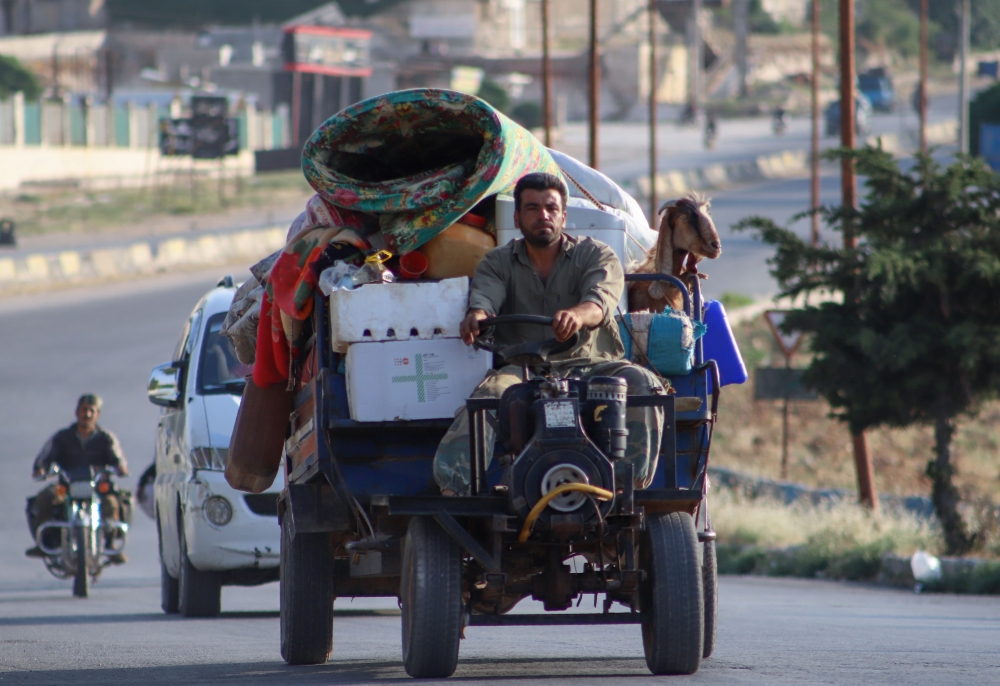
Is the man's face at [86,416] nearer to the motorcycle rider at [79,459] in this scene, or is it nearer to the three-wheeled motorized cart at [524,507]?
the motorcycle rider at [79,459]

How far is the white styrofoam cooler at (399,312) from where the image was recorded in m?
6.54

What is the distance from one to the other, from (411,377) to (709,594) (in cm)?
193

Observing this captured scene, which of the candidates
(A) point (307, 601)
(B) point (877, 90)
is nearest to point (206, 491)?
(A) point (307, 601)

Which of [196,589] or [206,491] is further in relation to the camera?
[196,589]

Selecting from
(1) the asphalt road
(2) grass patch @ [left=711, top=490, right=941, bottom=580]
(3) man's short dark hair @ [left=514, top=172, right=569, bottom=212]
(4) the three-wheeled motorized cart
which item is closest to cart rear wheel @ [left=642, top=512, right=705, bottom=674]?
(4) the three-wheeled motorized cart

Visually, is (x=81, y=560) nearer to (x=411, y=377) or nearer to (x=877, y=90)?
(x=411, y=377)

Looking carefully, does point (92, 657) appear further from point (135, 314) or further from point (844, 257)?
point (135, 314)

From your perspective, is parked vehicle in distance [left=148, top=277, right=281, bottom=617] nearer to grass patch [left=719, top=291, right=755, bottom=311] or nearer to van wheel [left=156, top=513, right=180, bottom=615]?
van wheel [left=156, top=513, right=180, bottom=615]

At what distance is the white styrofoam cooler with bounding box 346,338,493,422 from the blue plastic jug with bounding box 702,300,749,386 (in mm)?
1375

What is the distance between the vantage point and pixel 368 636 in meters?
9.48

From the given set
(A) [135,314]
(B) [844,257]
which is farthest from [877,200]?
(A) [135,314]

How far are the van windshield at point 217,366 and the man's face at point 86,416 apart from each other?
3380 mm

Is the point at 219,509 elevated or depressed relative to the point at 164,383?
depressed

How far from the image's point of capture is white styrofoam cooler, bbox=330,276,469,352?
654 cm
